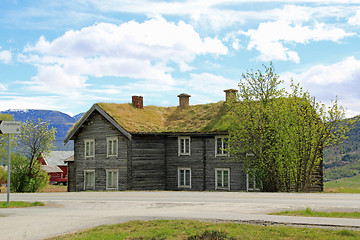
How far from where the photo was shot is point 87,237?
1192cm

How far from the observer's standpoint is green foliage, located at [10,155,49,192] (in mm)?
53906

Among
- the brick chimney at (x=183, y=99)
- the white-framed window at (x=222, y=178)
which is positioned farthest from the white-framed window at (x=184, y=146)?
the brick chimney at (x=183, y=99)

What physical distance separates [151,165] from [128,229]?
2951 centimetres

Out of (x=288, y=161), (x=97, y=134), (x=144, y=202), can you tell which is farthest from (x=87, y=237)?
(x=97, y=134)

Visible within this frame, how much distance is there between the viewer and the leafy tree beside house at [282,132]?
32500 millimetres

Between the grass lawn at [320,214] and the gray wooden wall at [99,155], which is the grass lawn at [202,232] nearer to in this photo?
the grass lawn at [320,214]

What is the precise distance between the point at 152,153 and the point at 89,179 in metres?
7.87

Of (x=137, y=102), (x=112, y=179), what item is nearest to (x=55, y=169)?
(x=137, y=102)

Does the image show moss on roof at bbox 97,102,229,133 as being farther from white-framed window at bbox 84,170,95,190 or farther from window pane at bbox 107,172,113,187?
white-framed window at bbox 84,170,95,190

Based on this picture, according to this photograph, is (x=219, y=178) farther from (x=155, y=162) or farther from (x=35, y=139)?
(x=35, y=139)

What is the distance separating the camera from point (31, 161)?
179 feet

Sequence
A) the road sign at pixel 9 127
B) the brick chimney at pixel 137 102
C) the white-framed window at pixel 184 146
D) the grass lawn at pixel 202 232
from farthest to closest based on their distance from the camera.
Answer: the brick chimney at pixel 137 102
the white-framed window at pixel 184 146
the road sign at pixel 9 127
the grass lawn at pixel 202 232

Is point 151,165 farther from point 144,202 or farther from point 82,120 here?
point 144,202

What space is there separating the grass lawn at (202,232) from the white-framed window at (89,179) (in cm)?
3248
